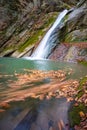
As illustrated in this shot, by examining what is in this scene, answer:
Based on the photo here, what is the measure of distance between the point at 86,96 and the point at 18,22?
29837mm

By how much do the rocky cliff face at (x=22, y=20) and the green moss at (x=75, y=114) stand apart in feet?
78.5

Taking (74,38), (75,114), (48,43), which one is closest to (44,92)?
(75,114)

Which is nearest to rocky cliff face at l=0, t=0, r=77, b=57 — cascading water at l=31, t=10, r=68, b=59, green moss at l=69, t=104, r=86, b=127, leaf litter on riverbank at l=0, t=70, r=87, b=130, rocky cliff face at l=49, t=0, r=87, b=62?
cascading water at l=31, t=10, r=68, b=59

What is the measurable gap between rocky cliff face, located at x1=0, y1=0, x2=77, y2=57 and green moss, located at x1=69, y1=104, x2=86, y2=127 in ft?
78.5

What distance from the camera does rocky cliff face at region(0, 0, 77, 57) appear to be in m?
31.9

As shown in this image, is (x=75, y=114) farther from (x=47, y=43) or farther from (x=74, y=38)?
(x=47, y=43)

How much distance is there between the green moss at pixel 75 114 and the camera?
5.47 metres

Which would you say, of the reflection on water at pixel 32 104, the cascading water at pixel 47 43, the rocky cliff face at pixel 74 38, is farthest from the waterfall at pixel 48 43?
the reflection on water at pixel 32 104

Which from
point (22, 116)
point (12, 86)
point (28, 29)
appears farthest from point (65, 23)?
point (22, 116)

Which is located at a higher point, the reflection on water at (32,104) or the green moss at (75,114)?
the reflection on water at (32,104)

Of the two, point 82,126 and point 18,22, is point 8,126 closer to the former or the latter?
point 82,126

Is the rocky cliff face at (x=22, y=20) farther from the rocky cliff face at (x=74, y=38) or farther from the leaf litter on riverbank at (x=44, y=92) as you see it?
the leaf litter on riverbank at (x=44, y=92)

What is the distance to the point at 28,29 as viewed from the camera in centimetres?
3403

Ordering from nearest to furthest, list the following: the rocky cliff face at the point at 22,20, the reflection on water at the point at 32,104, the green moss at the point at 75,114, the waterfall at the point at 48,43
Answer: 1. the reflection on water at the point at 32,104
2. the green moss at the point at 75,114
3. the waterfall at the point at 48,43
4. the rocky cliff face at the point at 22,20
